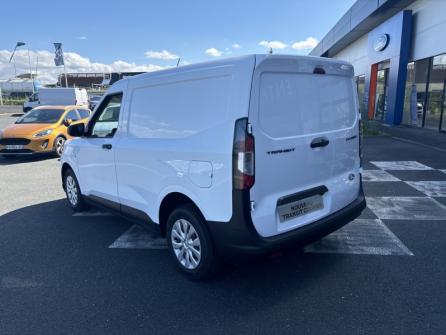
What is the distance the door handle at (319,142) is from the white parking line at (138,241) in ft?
6.98

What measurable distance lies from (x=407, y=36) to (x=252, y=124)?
17214mm

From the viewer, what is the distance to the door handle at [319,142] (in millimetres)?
3061

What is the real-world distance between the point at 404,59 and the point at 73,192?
16795 mm

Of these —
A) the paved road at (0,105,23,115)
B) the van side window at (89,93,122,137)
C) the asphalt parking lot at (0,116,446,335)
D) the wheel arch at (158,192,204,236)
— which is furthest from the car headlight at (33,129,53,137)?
the paved road at (0,105,23,115)

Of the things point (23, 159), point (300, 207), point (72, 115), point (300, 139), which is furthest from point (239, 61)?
point (72, 115)

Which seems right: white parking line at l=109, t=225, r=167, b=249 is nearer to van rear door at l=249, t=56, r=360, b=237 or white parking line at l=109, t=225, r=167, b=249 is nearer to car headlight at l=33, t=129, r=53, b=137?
van rear door at l=249, t=56, r=360, b=237

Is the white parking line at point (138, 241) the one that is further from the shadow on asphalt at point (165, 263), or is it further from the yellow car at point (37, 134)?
the yellow car at point (37, 134)

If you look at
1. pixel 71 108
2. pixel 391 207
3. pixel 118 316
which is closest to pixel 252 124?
pixel 118 316

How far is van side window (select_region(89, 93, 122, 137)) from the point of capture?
13.4 feet

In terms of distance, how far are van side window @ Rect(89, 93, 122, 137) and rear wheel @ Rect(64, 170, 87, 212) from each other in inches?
43.7

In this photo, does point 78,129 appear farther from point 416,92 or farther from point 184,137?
point 416,92

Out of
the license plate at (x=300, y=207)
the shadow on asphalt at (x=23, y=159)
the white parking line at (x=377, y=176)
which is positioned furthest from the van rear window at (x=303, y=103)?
the shadow on asphalt at (x=23, y=159)

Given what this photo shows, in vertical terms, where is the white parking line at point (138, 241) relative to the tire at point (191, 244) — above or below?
below

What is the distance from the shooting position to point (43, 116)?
11.1 meters
